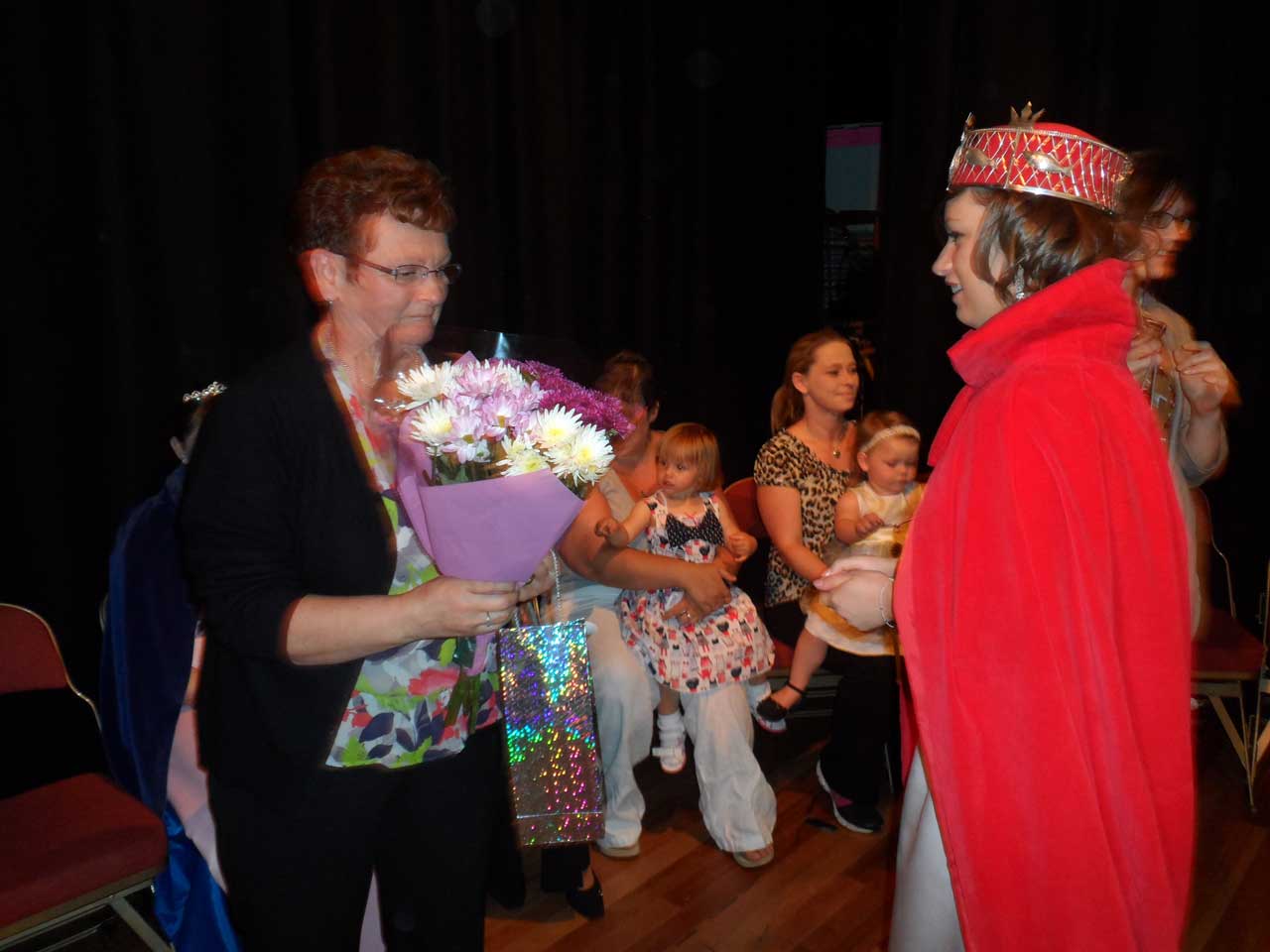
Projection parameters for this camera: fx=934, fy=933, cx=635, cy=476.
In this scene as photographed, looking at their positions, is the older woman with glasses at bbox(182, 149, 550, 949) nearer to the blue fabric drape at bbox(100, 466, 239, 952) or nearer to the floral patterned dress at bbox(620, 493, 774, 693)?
the blue fabric drape at bbox(100, 466, 239, 952)

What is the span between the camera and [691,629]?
304 cm

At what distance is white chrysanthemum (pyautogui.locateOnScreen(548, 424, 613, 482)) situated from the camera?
1295mm

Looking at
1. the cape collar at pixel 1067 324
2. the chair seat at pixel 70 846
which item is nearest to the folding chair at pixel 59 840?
the chair seat at pixel 70 846

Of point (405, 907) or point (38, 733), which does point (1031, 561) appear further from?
point (38, 733)

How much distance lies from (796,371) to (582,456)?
244 centimetres

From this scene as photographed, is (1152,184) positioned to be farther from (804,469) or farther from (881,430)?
(804,469)

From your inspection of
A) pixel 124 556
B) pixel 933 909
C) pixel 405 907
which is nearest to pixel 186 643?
pixel 124 556

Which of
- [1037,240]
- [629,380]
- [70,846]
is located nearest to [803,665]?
[629,380]

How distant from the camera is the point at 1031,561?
132cm

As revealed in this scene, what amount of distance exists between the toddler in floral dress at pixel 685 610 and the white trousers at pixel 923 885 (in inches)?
57.2

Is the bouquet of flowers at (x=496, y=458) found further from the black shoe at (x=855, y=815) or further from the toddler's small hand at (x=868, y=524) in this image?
the black shoe at (x=855, y=815)

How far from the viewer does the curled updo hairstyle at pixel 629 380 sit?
3.13 meters

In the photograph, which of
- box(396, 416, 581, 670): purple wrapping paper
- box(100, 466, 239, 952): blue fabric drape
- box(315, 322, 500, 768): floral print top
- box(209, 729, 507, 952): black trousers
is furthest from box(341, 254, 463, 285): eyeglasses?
box(100, 466, 239, 952): blue fabric drape

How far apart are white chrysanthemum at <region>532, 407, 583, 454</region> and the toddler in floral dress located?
1645 millimetres
